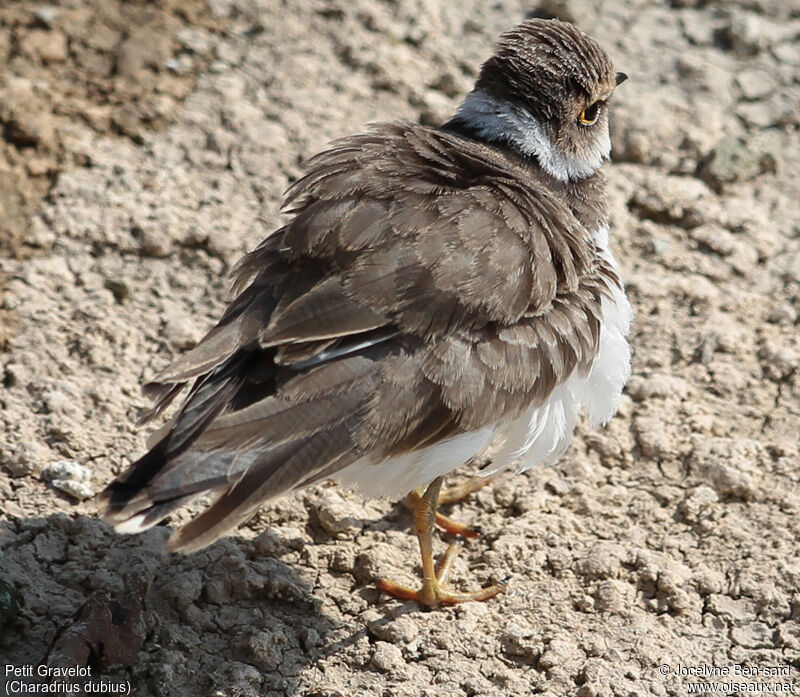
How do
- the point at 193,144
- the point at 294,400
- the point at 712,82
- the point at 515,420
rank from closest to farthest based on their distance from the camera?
1. the point at 294,400
2. the point at 515,420
3. the point at 193,144
4. the point at 712,82

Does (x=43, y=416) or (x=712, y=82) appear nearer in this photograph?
(x=43, y=416)

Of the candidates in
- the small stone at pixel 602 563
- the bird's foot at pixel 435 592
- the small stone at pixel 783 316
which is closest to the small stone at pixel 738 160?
the small stone at pixel 783 316

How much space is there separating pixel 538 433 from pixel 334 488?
1.25m

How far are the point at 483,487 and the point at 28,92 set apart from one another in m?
4.10

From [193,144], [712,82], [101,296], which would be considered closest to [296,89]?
[193,144]

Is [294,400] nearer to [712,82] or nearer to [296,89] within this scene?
[296,89]

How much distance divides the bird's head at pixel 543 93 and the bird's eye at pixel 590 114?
1cm

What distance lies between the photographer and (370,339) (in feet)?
14.6

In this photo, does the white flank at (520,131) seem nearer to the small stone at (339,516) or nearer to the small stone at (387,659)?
the small stone at (339,516)

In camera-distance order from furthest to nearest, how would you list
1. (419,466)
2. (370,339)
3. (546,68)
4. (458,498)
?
1. (458,498)
2. (546,68)
3. (419,466)
4. (370,339)

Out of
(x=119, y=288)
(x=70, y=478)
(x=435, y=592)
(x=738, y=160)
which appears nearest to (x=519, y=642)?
(x=435, y=592)

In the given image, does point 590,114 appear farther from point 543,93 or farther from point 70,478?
point 70,478

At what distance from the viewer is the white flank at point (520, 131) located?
222 inches

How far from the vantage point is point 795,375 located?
604cm
